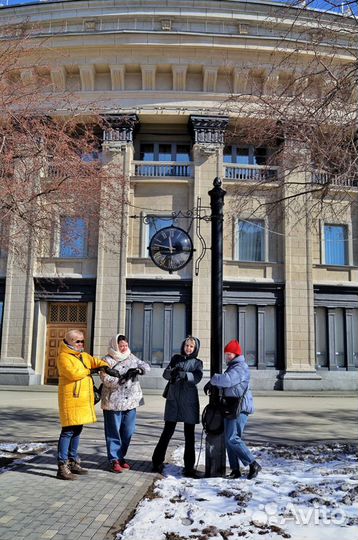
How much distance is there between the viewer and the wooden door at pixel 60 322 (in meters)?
21.1

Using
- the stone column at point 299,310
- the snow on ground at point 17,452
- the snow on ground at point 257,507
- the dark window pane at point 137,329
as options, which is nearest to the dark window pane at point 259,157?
the stone column at point 299,310

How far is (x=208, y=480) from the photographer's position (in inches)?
240

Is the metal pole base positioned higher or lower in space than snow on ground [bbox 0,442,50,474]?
higher

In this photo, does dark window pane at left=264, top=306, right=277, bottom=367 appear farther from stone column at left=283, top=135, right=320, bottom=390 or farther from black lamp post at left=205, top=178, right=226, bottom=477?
black lamp post at left=205, top=178, right=226, bottom=477

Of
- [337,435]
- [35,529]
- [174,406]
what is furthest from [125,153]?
[35,529]

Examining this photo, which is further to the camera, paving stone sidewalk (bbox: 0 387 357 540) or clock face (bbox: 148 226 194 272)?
clock face (bbox: 148 226 194 272)

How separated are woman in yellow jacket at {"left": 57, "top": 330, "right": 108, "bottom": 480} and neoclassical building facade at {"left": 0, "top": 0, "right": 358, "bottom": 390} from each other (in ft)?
45.8

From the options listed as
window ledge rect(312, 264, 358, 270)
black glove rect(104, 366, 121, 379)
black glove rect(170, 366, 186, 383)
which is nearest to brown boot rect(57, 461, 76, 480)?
black glove rect(104, 366, 121, 379)

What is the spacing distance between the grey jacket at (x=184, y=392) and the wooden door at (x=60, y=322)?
1508 centimetres

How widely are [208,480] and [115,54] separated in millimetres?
19723

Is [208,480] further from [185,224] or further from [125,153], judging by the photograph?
[125,153]

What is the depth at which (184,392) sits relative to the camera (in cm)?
654

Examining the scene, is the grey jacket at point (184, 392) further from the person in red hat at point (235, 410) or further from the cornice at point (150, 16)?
the cornice at point (150, 16)

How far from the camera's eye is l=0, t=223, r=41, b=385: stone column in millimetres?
20188
